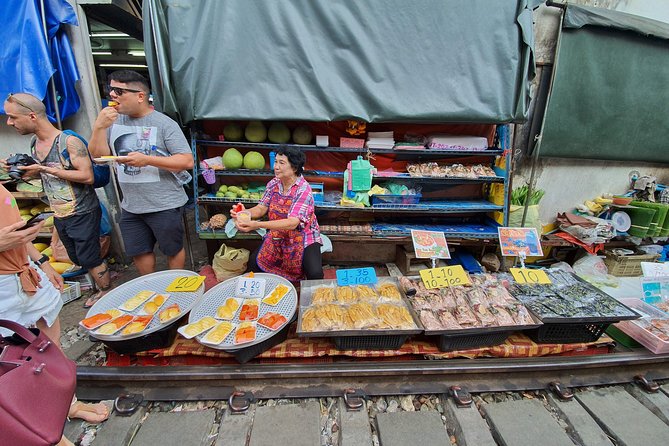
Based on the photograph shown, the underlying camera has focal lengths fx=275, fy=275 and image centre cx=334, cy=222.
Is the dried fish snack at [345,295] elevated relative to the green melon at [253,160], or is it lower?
lower

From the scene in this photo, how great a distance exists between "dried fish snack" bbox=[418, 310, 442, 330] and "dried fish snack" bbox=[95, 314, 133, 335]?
231 centimetres

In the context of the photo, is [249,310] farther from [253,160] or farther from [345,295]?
[253,160]

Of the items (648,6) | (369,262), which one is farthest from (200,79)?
(648,6)

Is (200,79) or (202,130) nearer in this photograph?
(200,79)

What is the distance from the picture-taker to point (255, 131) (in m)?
3.74

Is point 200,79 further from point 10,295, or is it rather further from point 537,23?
point 537,23

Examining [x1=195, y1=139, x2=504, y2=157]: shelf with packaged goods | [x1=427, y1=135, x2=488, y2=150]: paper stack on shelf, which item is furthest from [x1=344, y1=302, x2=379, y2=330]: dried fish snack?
[x1=427, y1=135, x2=488, y2=150]: paper stack on shelf

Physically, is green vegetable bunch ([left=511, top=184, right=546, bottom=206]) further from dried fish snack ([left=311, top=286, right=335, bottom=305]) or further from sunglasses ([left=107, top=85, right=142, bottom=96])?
sunglasses ([left=107, top=85, right=142, bottom=96])

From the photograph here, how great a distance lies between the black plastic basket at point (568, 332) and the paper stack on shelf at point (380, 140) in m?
2.65

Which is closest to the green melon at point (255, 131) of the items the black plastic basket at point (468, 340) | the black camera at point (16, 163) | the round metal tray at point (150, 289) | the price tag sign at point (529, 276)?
the round metal tray at point (150, 289)

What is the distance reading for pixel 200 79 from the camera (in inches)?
126

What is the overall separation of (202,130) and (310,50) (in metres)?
1.98

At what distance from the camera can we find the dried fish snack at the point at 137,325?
1997 mm

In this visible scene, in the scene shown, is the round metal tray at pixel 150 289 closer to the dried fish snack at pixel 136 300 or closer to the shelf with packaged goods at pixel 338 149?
the dried fish snack at pixel 136 300
